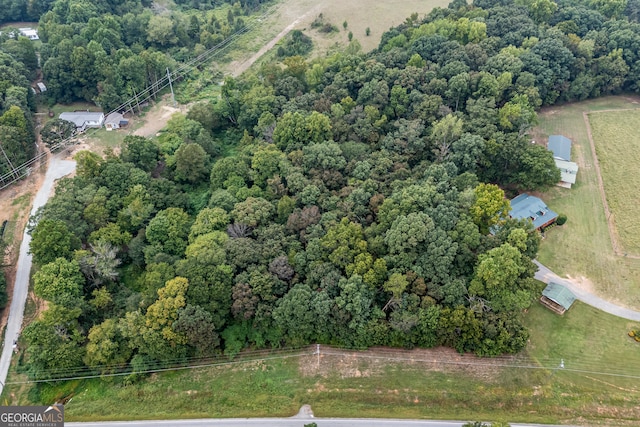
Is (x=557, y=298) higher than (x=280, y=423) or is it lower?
higher

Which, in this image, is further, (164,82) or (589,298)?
(164,82)

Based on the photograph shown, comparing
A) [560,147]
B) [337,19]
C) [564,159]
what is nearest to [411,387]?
[564,159]

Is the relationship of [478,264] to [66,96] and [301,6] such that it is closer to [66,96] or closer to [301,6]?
[66,96]

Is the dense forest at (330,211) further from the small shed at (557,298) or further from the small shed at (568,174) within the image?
the small shed at (568,174)

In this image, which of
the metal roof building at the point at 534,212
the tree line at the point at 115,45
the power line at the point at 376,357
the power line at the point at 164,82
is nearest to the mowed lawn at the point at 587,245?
the metal roof building at the point at 534,212

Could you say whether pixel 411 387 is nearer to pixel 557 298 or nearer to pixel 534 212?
pixel 557 298

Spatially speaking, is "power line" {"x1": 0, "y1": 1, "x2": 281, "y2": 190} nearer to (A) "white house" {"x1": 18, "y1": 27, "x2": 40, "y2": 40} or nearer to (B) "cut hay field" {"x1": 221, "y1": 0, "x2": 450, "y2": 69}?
(B) "cut hay field" {"x1": 221, "y1": 0, "x2": 450, "y2": 69}

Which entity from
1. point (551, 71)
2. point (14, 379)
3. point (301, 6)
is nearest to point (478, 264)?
point (551, 71)
